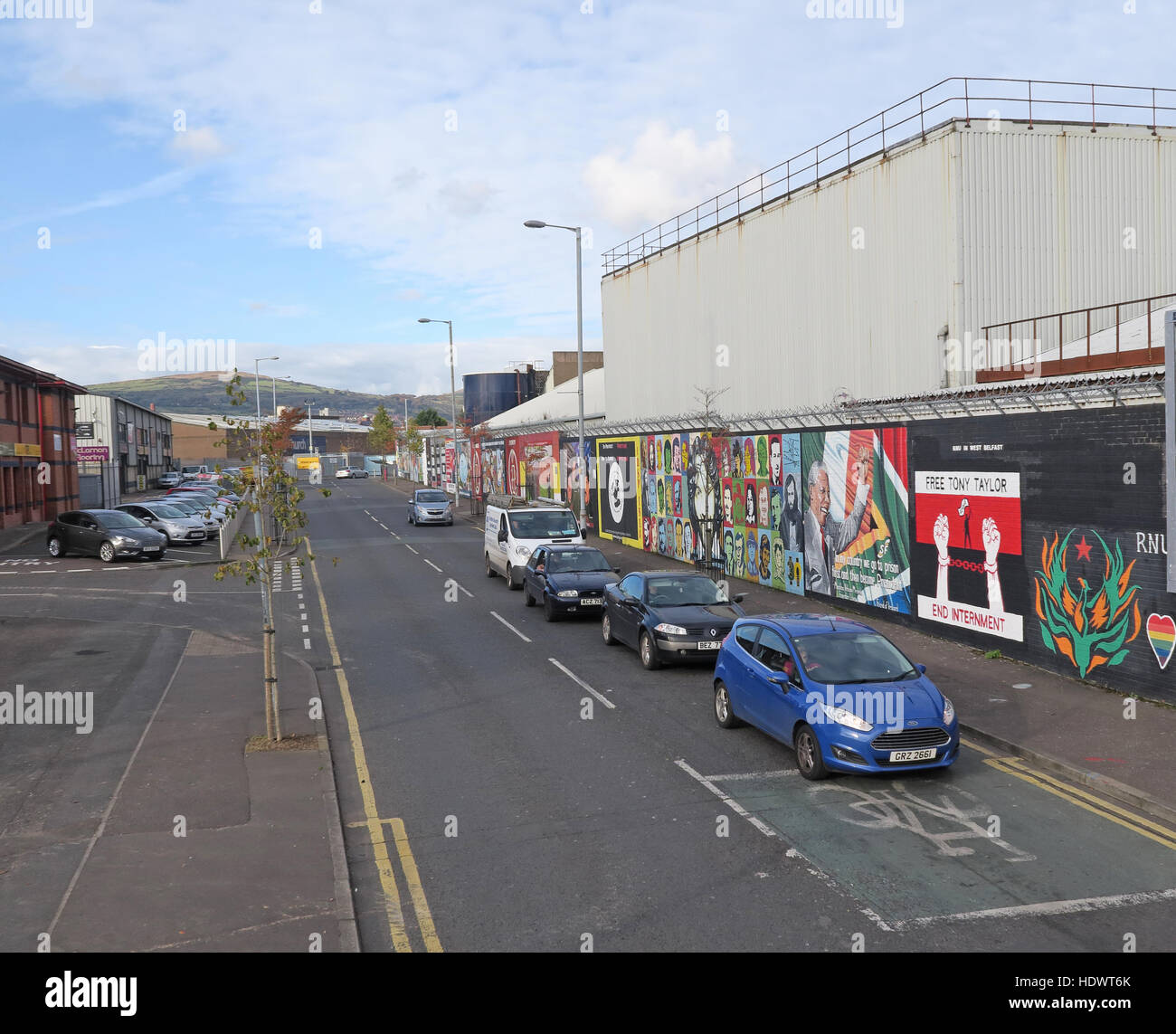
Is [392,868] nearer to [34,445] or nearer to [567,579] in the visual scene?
[567,579]

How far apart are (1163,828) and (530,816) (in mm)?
5889

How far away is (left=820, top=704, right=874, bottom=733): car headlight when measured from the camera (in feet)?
34.9

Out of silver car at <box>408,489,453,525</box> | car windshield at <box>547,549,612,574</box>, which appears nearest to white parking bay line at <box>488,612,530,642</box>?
car windshield at <box>547,549,612,574</box>

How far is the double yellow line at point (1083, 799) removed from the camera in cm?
939

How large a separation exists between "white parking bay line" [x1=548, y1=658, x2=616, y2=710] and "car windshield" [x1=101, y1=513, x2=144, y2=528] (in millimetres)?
21827

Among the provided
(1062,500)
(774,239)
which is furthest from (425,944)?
(774,239)

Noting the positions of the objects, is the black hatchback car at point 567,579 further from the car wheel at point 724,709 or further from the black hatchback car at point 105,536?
the black hatchback car at point 105,536

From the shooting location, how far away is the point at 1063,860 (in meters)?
8.75

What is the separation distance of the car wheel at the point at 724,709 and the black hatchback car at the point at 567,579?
316 inches

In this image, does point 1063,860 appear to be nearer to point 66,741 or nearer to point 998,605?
point 998,605

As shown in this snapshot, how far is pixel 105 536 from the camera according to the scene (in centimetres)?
3331

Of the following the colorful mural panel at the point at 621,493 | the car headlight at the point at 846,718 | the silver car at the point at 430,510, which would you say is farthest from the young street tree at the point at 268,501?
the silver car at the point at 430,510

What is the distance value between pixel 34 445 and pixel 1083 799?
49.7m

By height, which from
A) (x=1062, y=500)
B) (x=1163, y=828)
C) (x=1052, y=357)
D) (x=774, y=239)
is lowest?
(x=1163, y=828)
